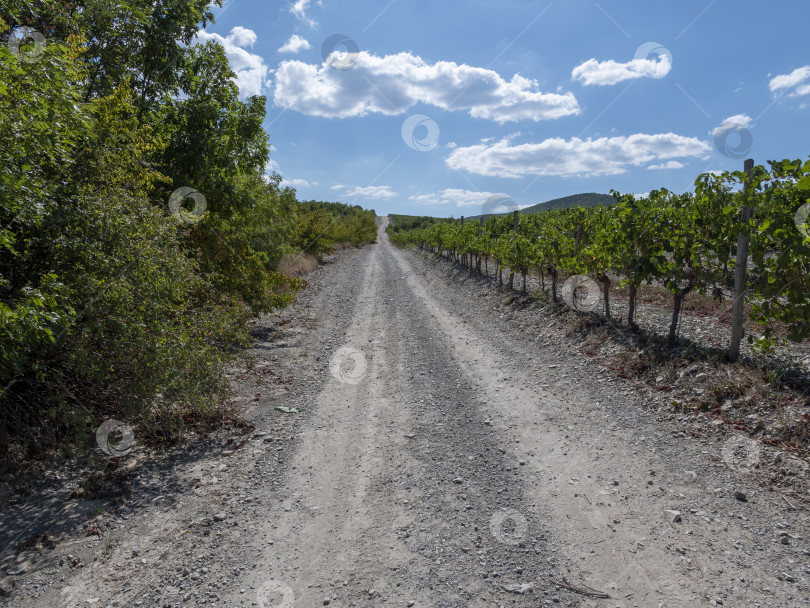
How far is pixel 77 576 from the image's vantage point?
11.4 feet

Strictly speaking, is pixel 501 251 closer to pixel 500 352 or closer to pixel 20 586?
pixel 500 352

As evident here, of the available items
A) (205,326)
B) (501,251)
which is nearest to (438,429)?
(205,326)

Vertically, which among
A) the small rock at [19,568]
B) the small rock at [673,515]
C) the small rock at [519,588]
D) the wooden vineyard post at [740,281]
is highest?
the wooden vineyard post at [740,281]

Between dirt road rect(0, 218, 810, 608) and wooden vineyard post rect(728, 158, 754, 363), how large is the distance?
1.67 m

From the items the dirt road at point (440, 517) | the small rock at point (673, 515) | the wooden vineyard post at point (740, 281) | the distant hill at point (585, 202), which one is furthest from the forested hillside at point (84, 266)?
the distant hill at point (585, 202)

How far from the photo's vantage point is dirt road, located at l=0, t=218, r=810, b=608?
3260mm

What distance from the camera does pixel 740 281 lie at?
23.6 feet

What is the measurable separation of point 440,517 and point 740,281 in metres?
6.21

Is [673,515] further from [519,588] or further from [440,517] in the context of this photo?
[440,517]

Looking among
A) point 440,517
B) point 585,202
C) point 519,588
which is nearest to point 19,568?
point 440,517

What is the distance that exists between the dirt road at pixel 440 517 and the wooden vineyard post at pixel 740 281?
1.67m

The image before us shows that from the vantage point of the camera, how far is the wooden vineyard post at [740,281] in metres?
6.96

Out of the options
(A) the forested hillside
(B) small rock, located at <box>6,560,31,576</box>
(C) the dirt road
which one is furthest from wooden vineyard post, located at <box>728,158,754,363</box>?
(B) small rock, located at <box>6,560,31,576</box>

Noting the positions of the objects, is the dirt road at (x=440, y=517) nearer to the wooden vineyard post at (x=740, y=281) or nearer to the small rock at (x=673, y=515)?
the small rock at (x=673, y=515)
